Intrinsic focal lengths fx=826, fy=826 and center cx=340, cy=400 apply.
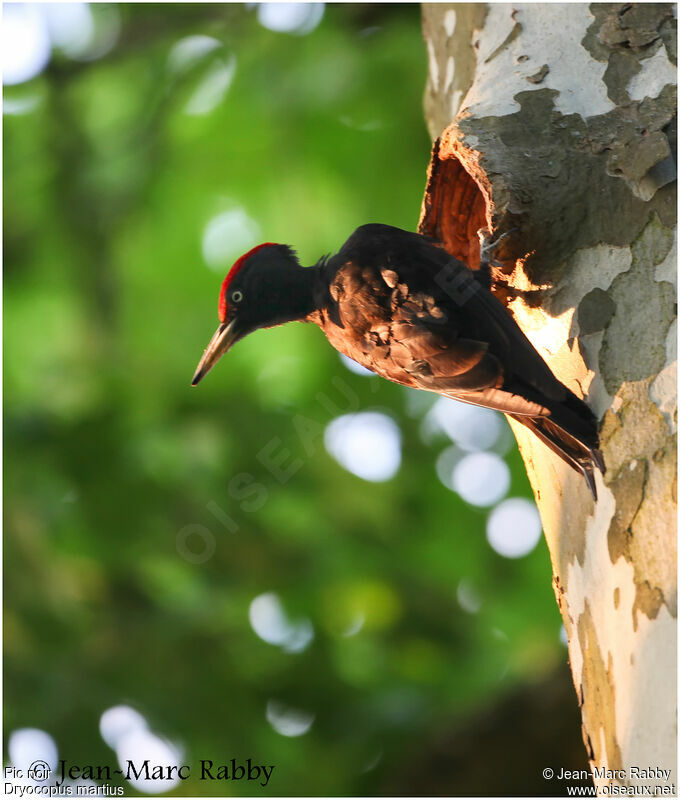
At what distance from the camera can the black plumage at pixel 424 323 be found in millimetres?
1931

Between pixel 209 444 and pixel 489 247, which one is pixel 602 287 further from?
pixel 209 444

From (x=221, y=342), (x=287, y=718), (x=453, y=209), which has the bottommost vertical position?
(x=287, y=718)

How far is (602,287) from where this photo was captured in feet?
6.03

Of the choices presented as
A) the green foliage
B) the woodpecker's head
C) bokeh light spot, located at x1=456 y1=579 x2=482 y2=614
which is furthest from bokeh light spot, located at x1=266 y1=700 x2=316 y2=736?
the woodpecker's head

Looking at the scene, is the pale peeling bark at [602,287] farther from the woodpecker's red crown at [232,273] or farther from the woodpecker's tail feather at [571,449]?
the woodpecker's red crown at [232,273]

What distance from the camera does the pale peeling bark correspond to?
1572mm

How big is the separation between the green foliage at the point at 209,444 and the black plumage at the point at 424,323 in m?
1.51

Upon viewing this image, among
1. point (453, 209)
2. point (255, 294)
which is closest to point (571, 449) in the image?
point (453, 209)

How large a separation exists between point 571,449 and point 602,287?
369 millimetres

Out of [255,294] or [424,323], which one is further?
[255,294]

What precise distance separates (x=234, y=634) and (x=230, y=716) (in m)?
0.43

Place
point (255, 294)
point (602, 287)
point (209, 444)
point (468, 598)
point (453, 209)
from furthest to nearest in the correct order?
1. point (468, 598)
2. point (209, 444)
3. point (255, 294)
4. point (453, 209)
5. point (602, 287)

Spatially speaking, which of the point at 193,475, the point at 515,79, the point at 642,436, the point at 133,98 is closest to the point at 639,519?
the point at 642,436

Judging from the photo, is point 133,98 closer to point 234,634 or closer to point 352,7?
point 352,7
